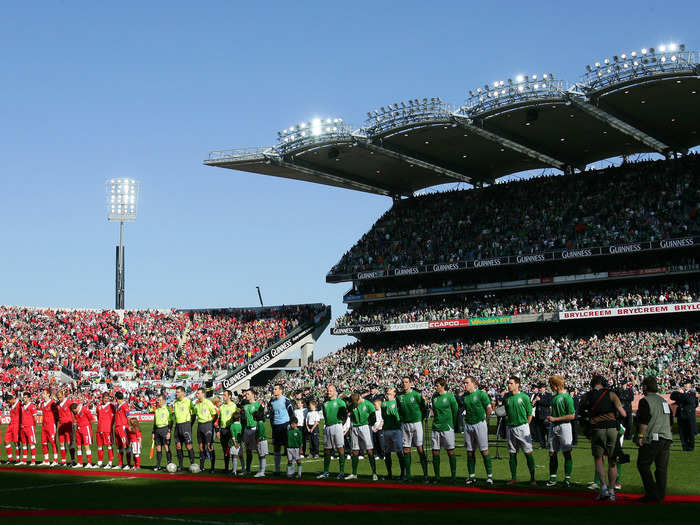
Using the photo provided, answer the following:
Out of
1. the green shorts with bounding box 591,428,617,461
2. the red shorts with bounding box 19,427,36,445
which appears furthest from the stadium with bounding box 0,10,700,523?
the green shorts with bounding box 591,428,617,461

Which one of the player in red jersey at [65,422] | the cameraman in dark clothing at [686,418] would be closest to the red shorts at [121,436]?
the player in red jersey at [65,422]

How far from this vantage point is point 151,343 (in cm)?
5753

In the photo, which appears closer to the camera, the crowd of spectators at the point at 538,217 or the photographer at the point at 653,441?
A: the photographer at the point at 653,441

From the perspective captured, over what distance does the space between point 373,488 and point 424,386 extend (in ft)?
102

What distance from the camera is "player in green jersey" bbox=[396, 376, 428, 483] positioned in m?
15.6

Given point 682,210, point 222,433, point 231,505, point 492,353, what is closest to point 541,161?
point 682,210

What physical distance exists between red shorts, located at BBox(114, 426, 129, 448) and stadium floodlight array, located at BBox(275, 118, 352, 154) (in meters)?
31.0

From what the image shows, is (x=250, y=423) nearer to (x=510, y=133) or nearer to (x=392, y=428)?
(x=392, y=428)

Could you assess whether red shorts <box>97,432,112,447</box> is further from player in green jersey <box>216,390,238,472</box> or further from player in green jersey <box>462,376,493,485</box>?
player in green jersey <box>462,376,493,485</box>

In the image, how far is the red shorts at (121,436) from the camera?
1906 cm

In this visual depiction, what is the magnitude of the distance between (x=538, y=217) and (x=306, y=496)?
137ft

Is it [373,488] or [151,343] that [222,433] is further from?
[151,343]

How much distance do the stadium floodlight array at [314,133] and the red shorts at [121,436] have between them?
102 ft

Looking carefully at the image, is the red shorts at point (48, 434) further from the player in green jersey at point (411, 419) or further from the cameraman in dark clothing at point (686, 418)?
the cameraman in dark clothing at point (686, 418)
